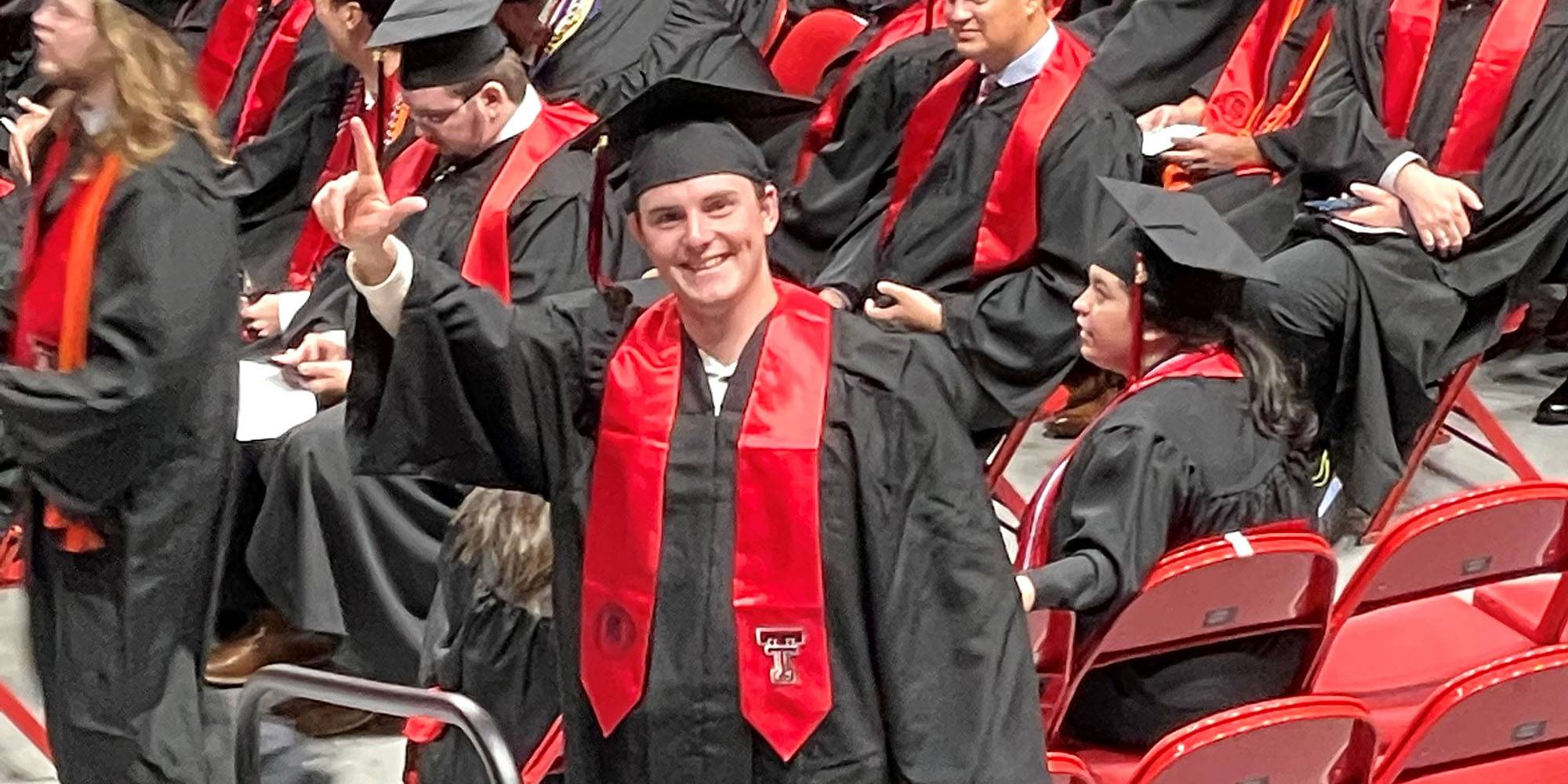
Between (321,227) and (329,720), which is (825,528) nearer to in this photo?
(329,720)

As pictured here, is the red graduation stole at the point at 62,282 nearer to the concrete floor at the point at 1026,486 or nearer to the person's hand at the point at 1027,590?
the concrete floor at the point at 1026,486

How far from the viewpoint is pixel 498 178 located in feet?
12.5

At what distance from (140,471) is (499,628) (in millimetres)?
676

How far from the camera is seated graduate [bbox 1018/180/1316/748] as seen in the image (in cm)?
285

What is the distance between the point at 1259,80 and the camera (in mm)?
4980

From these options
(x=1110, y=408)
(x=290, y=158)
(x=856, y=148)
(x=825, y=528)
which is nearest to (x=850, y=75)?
(x=856, y=148)

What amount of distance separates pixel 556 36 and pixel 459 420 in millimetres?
2853

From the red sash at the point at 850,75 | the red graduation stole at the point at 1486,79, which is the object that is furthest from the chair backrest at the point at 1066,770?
the red sash at the point at 850,75

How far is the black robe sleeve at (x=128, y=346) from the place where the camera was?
295 cm

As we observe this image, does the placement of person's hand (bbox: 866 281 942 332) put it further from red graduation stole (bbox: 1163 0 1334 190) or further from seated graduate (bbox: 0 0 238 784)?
seated graduate (bbox: 0 0 238 784)

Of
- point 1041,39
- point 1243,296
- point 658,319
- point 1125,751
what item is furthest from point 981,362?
point 658,319

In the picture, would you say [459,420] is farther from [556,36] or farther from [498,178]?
[556,36]

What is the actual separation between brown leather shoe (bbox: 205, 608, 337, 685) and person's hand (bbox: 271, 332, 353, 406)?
532mm

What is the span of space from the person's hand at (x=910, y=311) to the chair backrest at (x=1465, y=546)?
4.07 feet
